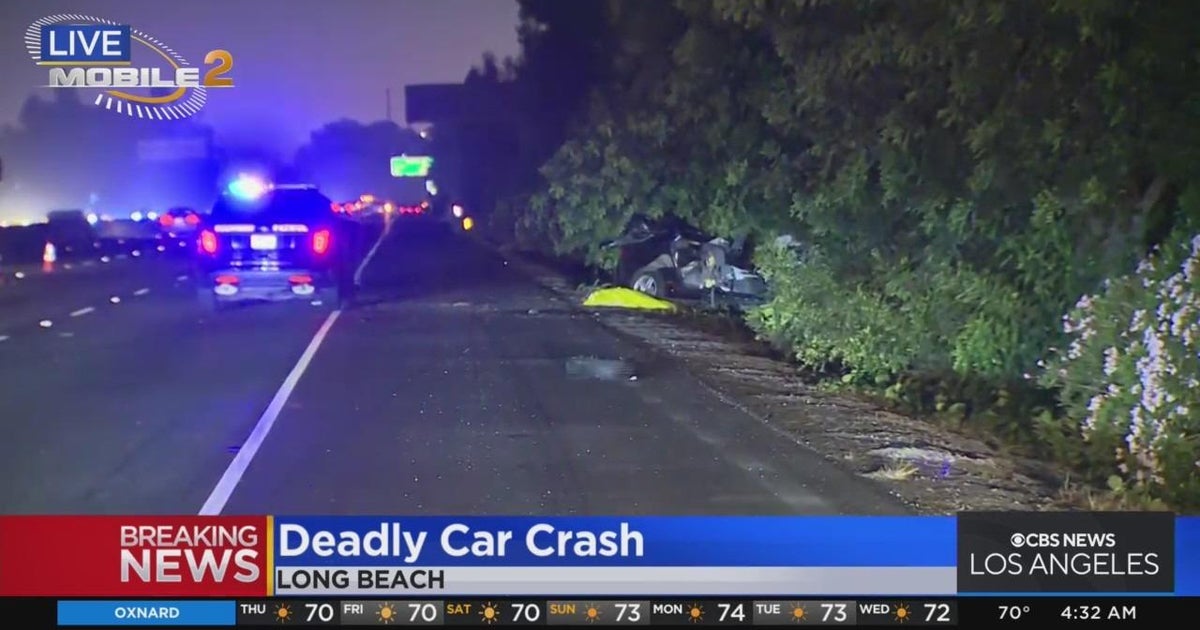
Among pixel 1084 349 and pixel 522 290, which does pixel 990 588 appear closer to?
pixel 1084 349

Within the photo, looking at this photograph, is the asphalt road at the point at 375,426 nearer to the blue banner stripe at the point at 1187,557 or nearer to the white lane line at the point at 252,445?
the white lane line at the point at 252,445

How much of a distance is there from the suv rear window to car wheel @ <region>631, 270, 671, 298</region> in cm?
601

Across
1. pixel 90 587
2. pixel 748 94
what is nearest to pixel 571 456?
pixel 90 587

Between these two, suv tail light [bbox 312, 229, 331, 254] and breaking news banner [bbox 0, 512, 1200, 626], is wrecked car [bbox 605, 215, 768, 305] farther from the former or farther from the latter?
breaking news banner [bbox 0, 512, 1200, 626]

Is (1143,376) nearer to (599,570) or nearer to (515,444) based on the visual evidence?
(515,444)

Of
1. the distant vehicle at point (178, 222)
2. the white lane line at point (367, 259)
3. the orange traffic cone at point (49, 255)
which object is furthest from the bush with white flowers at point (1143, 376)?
the distant vehicle at point (178, 222)

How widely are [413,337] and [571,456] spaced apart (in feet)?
27.0

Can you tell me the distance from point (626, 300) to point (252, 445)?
45.3ft

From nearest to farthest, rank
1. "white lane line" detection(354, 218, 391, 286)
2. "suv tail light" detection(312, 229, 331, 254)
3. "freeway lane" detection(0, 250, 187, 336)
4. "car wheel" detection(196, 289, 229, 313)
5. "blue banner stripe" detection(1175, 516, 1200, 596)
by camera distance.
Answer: "blue banner stripe" detection(1175, 516, 1200, 596), "suv tail light" detection(312, 229, 331, 254), "car wheel" detection(196, 289, 229, 313), "freeway lane" detection(0, 250, 187, 336), "white lane line" detection(354, 218, 391, 286)

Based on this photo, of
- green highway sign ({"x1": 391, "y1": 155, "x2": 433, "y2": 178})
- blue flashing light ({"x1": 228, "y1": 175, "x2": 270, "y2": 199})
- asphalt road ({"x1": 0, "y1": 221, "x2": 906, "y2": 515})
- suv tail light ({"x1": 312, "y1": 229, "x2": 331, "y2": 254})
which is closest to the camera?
asphalt road ({"x1": 0, "y1": 221, "x2": 906, "y2": 515})

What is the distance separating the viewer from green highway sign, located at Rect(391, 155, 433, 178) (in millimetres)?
59281

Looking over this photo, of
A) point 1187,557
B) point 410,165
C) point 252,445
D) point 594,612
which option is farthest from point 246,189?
point 410,165

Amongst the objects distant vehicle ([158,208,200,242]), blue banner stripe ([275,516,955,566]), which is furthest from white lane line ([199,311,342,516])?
distant vehicle ([158,208,200,242])

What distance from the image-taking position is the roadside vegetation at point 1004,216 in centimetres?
919
